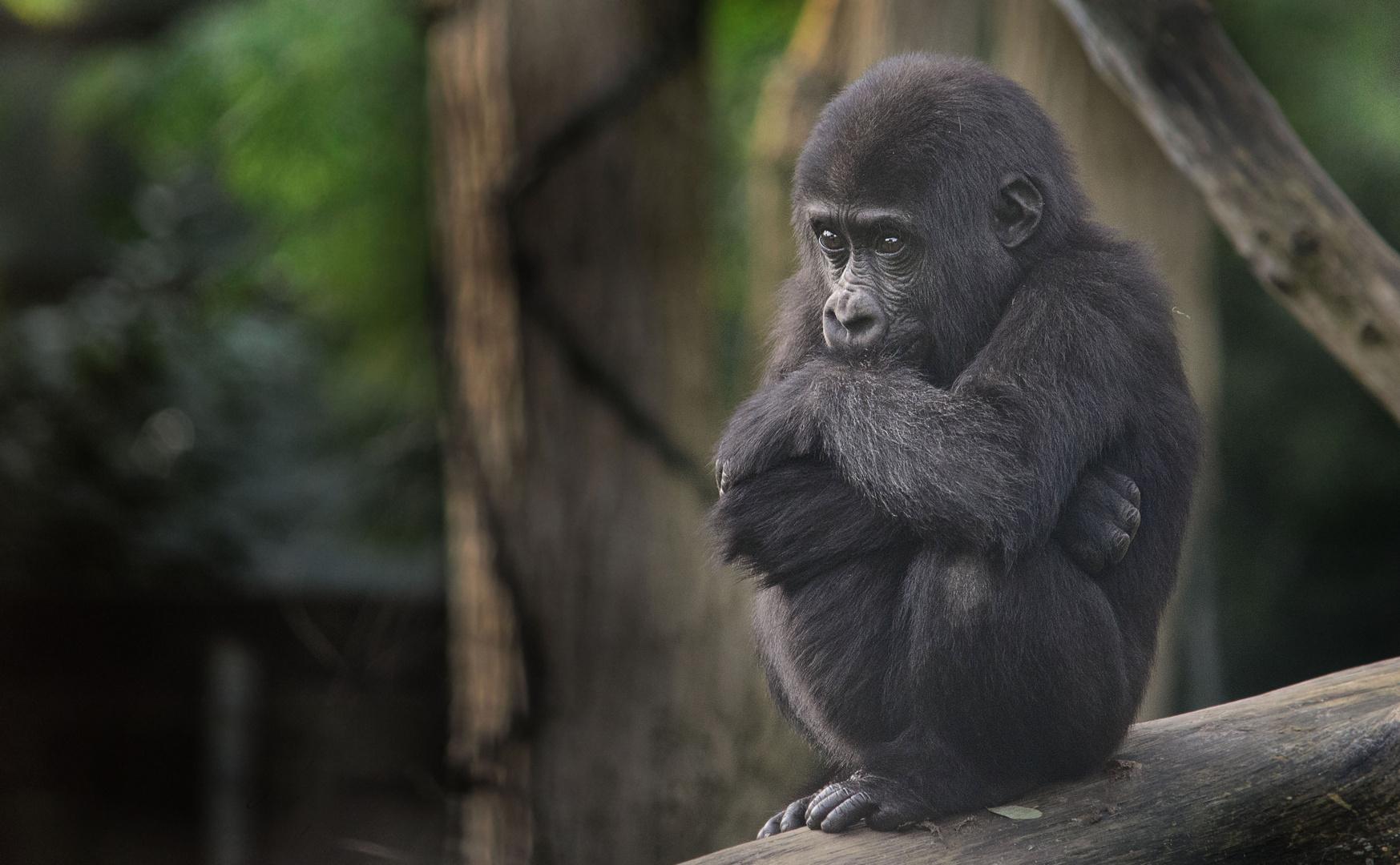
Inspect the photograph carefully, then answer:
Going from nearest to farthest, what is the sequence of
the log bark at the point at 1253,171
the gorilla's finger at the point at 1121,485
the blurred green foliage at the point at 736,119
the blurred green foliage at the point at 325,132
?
the gorilla's finger at the point at 1121,485
the log bark at the point at 1253,171
the blurred green foliage at the point at 325,132
the blurred green foliage at the point at 736,119

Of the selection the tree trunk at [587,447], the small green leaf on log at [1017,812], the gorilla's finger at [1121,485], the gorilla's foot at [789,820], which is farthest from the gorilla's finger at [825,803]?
the tree trunk at [587,447]

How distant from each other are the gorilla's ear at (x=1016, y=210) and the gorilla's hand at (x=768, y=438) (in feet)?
1.39

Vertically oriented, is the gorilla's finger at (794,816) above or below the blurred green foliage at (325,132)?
below

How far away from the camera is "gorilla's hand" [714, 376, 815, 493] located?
6.27 feet

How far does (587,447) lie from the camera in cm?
349

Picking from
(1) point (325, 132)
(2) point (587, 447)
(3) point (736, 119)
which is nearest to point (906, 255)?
(2) point (587, 447)

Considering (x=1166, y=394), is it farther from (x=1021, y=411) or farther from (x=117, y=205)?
(x=117, y=205)

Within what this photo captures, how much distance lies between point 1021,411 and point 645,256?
76.0 inches

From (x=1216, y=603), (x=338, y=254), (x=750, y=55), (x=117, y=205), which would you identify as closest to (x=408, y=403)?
(x=338, y=254)

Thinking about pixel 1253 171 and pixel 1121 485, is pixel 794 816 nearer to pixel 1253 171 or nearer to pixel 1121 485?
pixel 1121 485

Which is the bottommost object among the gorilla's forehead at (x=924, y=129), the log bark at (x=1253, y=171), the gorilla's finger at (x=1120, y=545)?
the gorilla's finger at (x=1120, y=545)

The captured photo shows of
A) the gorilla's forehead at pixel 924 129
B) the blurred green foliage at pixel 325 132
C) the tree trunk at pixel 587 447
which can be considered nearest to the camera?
the gorilla's forehead at pixel 924 129

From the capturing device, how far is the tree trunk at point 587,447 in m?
3.39

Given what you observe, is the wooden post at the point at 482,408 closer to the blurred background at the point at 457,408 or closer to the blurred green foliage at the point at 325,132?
the blurred background at the point at 457,408
